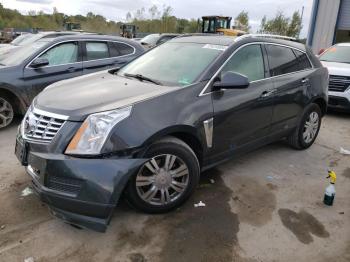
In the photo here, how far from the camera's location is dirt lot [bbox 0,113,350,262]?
2809 mm

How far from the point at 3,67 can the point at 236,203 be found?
4.42m

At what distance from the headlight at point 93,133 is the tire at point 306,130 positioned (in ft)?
10.2

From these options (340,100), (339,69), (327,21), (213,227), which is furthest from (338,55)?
(327,21)

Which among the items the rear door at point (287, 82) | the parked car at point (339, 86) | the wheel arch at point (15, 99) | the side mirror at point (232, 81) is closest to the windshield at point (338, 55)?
the parked car at point (339, 86)

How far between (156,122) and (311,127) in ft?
10.4

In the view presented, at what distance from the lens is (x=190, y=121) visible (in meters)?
3.25

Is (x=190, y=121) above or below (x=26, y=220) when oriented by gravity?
above

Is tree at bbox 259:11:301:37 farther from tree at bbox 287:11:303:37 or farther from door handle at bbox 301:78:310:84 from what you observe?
door handle at bbox 301:78:310:84

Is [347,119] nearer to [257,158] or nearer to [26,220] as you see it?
[257,158]

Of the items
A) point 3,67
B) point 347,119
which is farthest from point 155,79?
point 347,119

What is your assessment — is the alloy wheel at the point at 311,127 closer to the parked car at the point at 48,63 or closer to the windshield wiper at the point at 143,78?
the windshield wiper at the point at 143,78

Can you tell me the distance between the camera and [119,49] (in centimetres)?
Answer: 701

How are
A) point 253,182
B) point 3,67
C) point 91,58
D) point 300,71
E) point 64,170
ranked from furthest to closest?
point 91,58
point 3,67
point 300,71
point 253,182
point 64,170

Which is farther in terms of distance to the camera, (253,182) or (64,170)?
(253,182)
